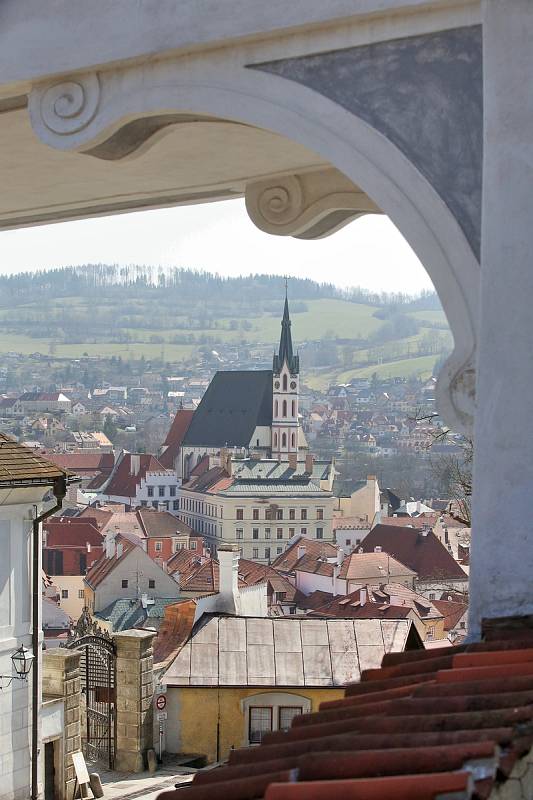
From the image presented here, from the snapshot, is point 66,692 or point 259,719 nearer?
point 66,692

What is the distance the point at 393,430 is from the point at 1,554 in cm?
8623

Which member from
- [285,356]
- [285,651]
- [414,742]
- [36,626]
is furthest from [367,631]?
[285,356]

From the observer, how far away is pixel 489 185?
2.28 meters

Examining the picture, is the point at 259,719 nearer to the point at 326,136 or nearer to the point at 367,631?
the point at 367,631

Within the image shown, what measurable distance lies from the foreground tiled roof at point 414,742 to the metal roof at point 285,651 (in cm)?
1343

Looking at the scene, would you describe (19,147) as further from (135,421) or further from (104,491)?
(135,421)

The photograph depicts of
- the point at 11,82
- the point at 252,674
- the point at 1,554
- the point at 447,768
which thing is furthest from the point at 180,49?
the point at 252,674

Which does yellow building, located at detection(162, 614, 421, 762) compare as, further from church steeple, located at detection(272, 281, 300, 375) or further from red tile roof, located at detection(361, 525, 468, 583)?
church steeple, located at detection(272, 281, 300, 375)

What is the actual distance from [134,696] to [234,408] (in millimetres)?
→ 80160

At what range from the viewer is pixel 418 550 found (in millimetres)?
56812

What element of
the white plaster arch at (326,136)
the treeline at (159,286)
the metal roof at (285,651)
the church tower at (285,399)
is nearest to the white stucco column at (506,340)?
the white plaster arch at (326,136)

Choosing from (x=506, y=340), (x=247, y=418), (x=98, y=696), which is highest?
(x=247, y=418)

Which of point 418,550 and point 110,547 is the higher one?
point 110,547

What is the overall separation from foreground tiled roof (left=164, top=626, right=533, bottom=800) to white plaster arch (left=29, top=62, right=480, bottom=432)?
1.88 ft
